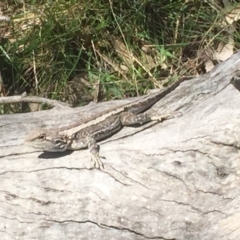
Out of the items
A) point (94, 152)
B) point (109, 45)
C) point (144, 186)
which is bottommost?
point (144, 186)

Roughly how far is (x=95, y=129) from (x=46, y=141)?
409mm

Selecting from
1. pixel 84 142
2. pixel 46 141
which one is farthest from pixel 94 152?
pixel 46 141

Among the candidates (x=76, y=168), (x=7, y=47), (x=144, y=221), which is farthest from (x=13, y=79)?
(x=144, y=221)

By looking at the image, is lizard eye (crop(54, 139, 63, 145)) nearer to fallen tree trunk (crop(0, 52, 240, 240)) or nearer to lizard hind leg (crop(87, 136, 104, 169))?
fallen tree trunk (crop(0, 52, 240, 240))

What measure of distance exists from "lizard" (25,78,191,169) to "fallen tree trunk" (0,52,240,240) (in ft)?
0.28

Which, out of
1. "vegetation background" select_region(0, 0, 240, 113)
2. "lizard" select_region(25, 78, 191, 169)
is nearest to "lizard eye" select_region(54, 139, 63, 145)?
"lizard" select_region(25, 78, 191, 169)

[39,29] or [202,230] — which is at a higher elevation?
[39,29]

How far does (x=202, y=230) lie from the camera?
394 centimetres

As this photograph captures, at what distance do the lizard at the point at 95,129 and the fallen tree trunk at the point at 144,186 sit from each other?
0.09 meters

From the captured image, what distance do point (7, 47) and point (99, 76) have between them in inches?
38.0

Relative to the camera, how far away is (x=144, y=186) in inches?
160

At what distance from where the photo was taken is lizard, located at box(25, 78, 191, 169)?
14.1ft

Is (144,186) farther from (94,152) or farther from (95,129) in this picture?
(95,129)

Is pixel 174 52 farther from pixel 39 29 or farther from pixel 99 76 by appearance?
pixel 39 29
